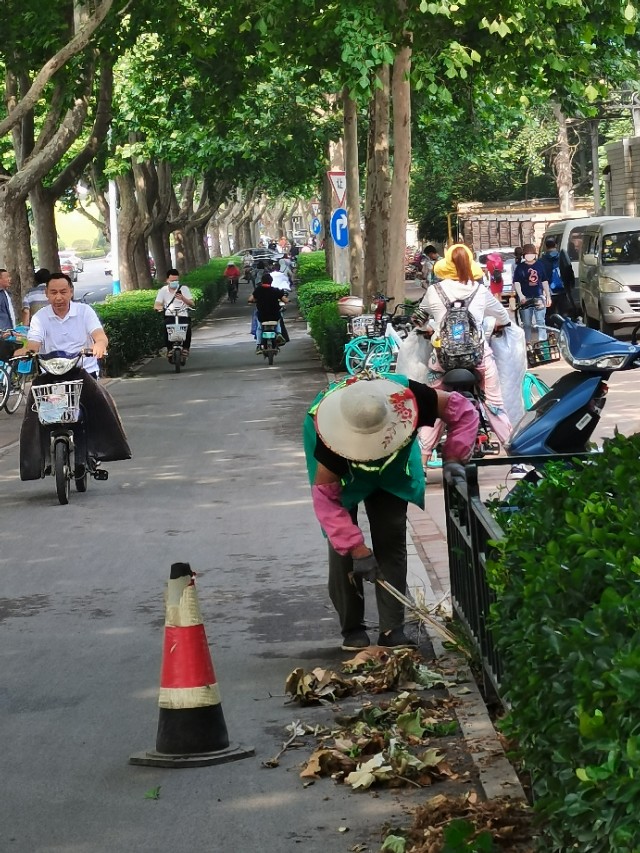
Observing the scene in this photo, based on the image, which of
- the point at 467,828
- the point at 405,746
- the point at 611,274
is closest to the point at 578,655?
the point at 467,828

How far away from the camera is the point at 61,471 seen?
1258cm

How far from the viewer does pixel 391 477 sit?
6.93 m

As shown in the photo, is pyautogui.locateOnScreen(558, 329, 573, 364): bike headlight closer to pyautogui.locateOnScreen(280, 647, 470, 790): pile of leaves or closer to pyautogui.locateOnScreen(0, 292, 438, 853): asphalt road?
pyautogui.locateOnScreen(0, 292, 438, 853): asphalt road

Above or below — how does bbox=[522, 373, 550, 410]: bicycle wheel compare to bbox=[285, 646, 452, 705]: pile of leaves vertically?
above

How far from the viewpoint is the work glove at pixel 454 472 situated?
21.2 ft

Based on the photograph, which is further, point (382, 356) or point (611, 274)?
point (611, 274)

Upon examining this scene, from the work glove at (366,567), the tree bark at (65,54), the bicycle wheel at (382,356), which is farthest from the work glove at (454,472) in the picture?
the tree bark at (65,54)

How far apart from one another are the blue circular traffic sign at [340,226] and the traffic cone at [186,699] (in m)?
22.5

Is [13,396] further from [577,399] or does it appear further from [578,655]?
[578,655]

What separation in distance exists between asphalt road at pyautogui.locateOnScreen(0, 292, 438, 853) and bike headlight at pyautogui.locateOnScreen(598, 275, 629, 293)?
35.7ft

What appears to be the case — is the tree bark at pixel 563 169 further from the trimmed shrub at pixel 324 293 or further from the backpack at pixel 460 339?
the backpack at pixel 460 339

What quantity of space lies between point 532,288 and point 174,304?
6.79m

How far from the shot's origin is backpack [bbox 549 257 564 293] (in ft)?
82.6

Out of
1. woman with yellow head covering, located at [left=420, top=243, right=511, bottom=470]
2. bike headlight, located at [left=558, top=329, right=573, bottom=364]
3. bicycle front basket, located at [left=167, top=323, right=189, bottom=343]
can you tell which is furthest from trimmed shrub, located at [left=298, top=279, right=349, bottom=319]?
bike headlight, located at [left=558, top=329, right=573, bottom=364]
